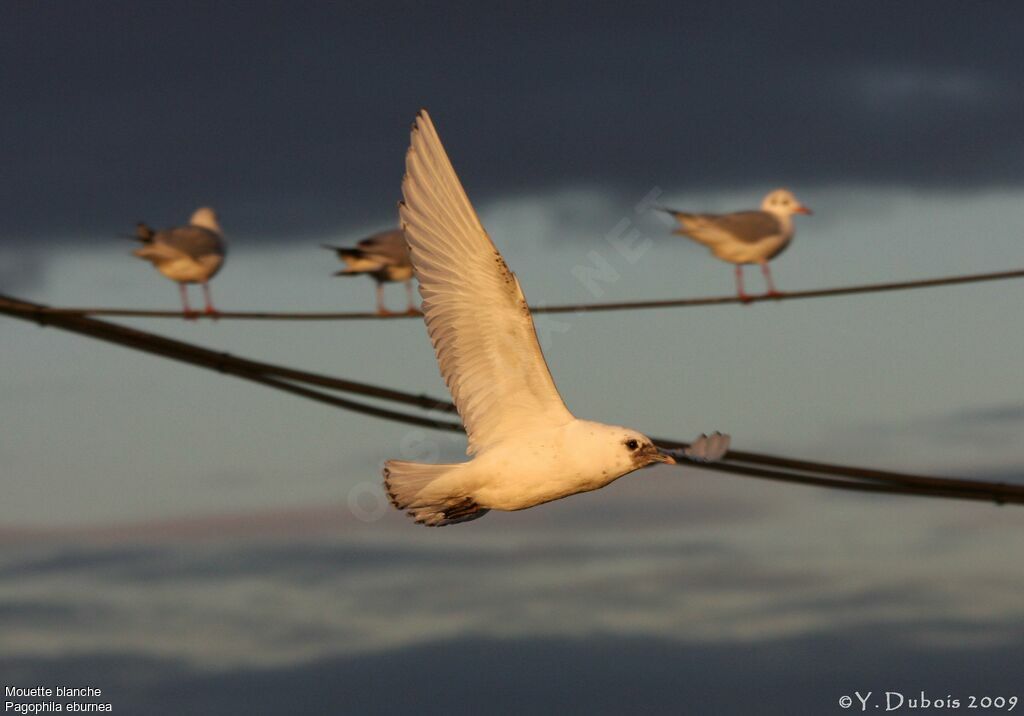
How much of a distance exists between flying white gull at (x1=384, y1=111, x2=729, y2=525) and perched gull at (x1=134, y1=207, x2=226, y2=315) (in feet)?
41.2

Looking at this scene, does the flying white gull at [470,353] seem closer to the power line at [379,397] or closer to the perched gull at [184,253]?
the power line at [379,397]

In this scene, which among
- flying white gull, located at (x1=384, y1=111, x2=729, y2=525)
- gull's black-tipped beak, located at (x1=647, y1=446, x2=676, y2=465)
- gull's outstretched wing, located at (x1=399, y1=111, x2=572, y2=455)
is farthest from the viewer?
gull's outstretched wing, located at (x1=399, y1=111, x2=572, y2=455)

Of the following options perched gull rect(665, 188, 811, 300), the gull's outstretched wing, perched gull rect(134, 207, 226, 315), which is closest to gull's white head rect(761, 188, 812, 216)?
perched gull rect(665, 188, 811, 300)

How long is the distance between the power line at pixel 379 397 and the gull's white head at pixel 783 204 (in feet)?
33.5

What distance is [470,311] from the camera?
7641 millimetres

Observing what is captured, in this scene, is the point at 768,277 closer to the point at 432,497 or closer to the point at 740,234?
the point at 740,234

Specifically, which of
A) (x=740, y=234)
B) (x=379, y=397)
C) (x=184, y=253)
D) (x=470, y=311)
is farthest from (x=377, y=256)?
(x=470, y=311)

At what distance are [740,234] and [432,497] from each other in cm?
1240

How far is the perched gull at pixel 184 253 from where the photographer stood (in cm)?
2000

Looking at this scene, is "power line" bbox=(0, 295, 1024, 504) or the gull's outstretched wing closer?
the gull's outstretched wing

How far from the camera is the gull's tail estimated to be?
7410 millimetres

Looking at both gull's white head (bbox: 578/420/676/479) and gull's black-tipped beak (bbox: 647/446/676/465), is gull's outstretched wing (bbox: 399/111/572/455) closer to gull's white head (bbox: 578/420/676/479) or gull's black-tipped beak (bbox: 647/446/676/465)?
gull's white head (bbox: 578/420/676/479)

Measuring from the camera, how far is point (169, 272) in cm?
2034

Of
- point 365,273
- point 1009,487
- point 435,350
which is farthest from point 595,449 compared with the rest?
point 365,273
